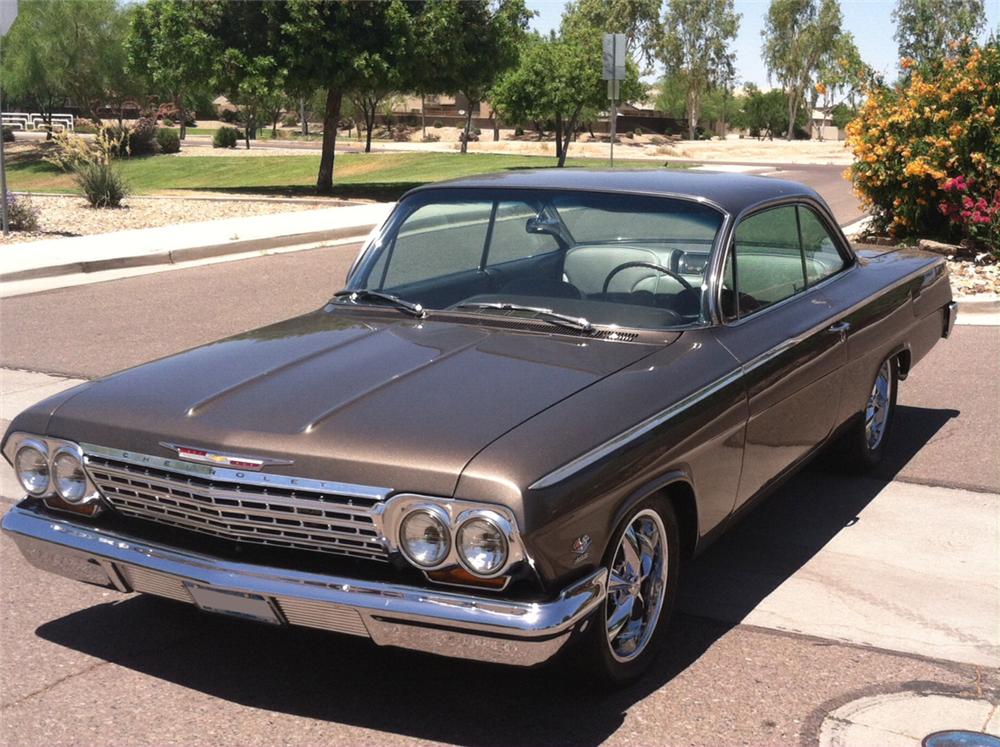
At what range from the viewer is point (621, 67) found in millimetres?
26078

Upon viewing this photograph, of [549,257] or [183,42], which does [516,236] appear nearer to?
[549,257]

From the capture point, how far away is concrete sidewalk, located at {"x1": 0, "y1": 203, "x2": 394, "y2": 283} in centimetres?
1431

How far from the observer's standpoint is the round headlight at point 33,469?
13.3ft

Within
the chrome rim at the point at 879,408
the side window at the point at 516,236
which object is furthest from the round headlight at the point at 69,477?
the chrome rim at the point at 879,408

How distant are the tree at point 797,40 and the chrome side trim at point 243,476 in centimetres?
8622

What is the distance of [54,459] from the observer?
3994 millimetres

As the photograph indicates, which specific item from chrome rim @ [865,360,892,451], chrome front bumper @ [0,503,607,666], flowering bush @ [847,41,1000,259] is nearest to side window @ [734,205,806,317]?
chrome rim @ [865,360,892,451]

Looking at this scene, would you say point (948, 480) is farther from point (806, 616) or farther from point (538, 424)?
point (538, 424)

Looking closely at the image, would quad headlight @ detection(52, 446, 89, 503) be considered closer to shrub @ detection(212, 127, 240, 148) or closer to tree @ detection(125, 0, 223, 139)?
tree @ detection(125, 0, 223, 139)

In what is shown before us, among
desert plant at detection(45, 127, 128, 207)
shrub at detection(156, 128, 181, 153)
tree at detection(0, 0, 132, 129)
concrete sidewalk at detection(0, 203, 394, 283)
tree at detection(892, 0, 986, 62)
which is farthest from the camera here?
tree at detection(892, 0, 986, 62)

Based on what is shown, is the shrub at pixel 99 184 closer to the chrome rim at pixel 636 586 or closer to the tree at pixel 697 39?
the chrome rim at pixel 636 586

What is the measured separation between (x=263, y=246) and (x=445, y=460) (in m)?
14.0

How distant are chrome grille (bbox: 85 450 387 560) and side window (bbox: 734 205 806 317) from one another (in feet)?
6.68

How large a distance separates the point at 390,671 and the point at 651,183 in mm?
2297
